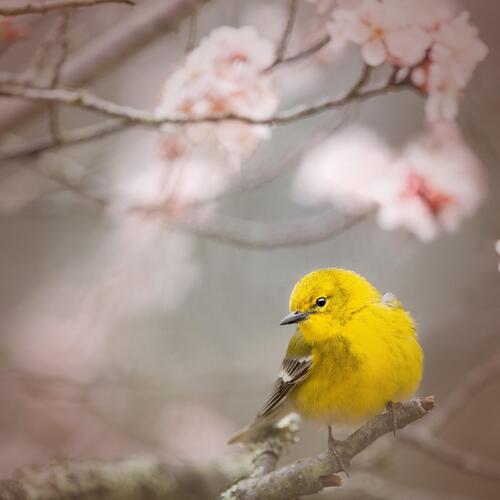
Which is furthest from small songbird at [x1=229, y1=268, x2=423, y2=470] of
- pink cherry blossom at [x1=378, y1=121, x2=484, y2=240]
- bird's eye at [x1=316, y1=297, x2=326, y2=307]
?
pink cherry blossom at [x1=378, y1=121, x2=484, y2=240]

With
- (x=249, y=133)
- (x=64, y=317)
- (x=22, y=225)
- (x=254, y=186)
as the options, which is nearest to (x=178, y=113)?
(x=249, y=133)

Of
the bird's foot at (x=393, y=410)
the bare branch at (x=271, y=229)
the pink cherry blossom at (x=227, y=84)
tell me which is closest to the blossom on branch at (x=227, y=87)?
the pink cherry blossom at (x=227, y=84)

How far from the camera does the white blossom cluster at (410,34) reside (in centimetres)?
51

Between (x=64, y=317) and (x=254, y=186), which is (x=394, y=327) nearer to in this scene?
(x=254, y=186)

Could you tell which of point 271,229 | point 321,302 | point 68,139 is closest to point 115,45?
point 68,139

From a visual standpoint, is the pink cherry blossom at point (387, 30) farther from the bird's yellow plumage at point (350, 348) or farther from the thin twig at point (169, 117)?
the bird's yellow plumage at point (350, 348)

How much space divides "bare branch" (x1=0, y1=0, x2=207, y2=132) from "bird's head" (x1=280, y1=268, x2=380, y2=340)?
0.28 m

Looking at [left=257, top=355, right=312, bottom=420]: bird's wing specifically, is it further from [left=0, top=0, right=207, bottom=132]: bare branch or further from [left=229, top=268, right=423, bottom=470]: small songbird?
[left=0, top=0, right=207, bottom=132]: bare branch

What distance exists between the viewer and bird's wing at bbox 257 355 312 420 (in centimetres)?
54

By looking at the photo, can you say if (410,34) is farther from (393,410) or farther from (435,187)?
(393,410)

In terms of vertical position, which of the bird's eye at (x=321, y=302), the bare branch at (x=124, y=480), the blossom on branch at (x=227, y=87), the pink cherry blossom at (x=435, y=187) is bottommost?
the bird's eye at (x=321, y=302)

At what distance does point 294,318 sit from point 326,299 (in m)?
0.03

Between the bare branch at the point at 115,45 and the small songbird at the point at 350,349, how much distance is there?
0.29 meters

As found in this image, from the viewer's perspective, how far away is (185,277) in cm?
87
